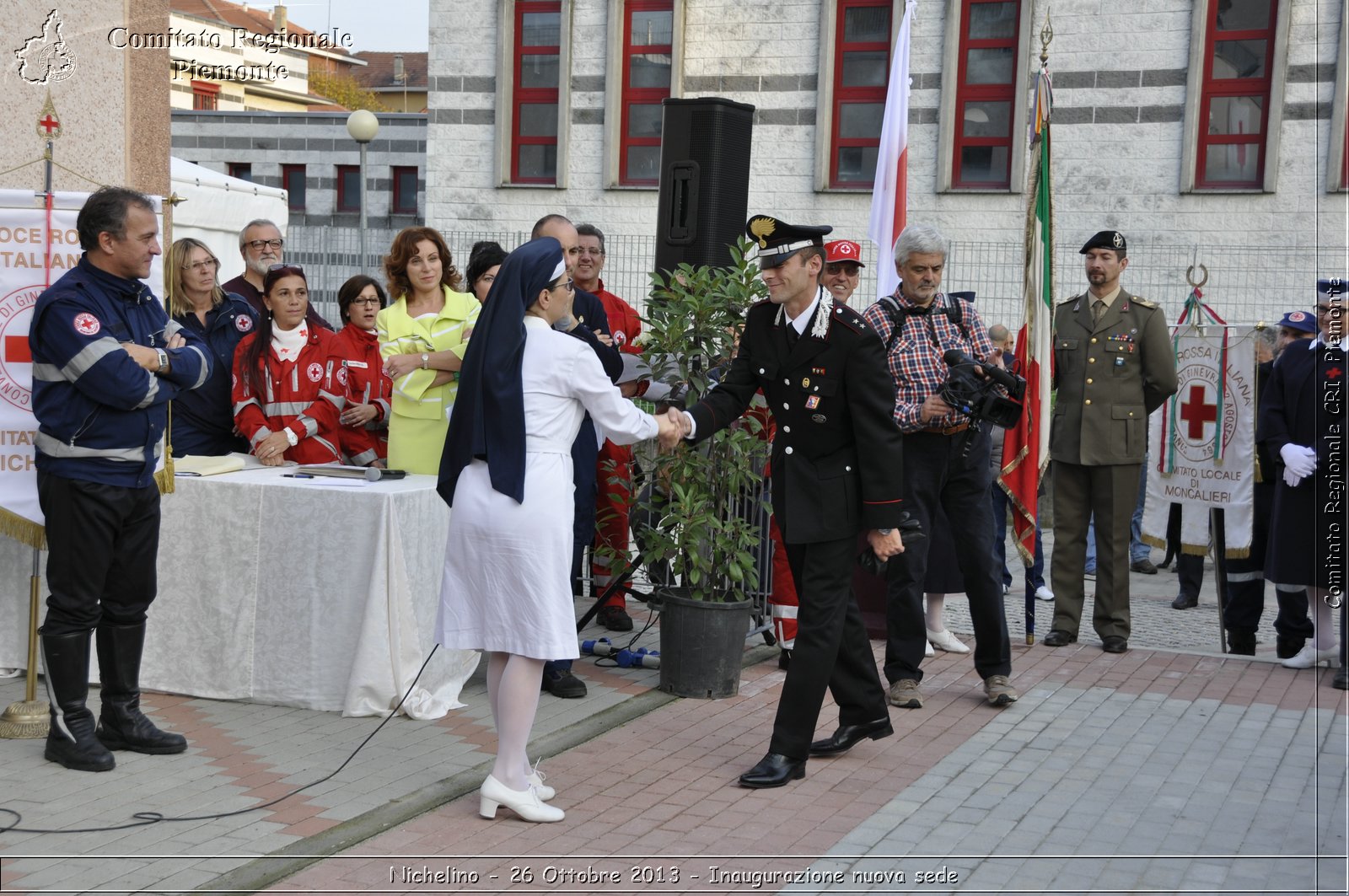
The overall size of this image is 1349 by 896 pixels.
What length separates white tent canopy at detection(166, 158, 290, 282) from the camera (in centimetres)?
1406

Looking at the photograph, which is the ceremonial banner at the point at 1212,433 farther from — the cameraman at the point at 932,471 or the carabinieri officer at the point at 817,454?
the carabinieri officer at the point at 817,454

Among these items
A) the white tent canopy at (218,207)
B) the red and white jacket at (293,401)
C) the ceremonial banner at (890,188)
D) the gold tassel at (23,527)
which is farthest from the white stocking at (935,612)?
the white tent canopy at (218,207)

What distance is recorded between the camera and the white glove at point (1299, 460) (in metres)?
7.70

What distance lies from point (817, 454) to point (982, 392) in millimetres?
1185

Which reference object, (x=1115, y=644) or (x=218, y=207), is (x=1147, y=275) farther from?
(x=218, y=207)

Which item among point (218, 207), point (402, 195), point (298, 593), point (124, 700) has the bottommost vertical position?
point (124, 700)

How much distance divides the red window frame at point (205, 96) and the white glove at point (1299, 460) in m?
26.7

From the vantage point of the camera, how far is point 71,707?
5.39 meters

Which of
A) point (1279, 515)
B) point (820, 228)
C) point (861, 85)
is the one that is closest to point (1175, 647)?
point (1279, 515)

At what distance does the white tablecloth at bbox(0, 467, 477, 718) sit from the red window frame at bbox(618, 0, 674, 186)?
14.1 m

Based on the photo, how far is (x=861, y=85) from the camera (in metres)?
19.0

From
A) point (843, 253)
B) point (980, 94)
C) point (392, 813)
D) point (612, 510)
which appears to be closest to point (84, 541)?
point (392, 813)

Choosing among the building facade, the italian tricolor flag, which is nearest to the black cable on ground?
the italian tricolor flag

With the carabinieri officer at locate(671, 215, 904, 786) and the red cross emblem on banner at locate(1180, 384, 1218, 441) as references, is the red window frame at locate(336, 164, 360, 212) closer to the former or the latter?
the red cross emblem on banner at locate(1180, 384, 1218, 441)
